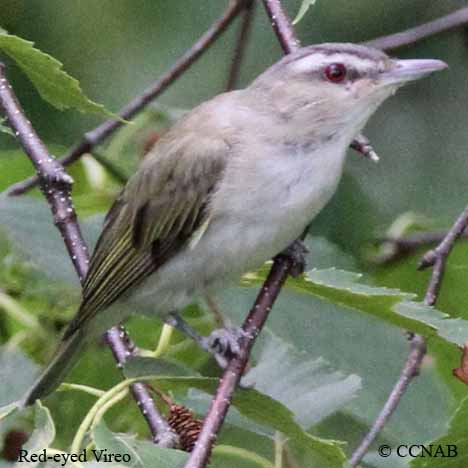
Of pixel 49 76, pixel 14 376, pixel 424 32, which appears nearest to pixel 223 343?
pixel 14 376

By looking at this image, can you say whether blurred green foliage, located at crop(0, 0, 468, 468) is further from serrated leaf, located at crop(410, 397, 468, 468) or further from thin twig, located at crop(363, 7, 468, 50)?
thin twig, located at crop(363, 7, 468, 50)

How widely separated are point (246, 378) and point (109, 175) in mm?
1688

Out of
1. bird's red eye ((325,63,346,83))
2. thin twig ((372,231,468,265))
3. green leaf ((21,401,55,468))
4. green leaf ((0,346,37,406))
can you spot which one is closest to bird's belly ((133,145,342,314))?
bird's red eye ((325,63,346,83))

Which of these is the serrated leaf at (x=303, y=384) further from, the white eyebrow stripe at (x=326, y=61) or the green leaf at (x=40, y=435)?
the white eyebrow stripe at (x=326, y=61)

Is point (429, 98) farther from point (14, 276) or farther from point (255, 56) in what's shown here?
point (14, 276)

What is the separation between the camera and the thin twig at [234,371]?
2.95 m

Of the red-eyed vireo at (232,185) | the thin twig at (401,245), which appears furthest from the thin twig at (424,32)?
the red-eyed vireo at (232,185)

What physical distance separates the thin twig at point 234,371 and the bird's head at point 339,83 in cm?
49

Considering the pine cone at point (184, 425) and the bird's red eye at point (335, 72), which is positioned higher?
the bird's red eye at point (335, 72)

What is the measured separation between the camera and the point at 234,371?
319cm

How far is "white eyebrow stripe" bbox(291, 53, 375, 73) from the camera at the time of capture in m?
3.96

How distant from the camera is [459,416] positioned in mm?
3045

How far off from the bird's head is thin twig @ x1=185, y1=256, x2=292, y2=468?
0.49 m

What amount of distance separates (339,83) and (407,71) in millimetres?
229
